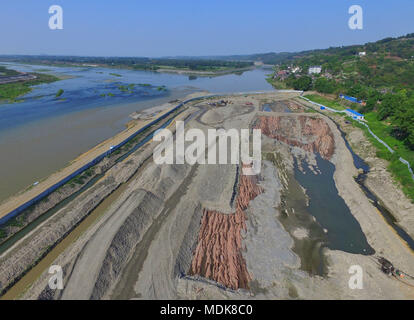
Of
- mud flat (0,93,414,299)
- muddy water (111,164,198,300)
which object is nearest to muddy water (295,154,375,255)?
mud flat (0,93,414,299)

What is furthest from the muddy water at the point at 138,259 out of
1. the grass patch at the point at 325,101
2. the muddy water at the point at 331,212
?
the grass patch at the point at 325,101

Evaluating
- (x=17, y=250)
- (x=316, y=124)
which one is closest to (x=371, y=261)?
(x=17, y=250)

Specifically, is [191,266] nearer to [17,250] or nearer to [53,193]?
[17,250]

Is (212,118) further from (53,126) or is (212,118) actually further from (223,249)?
(223,249)

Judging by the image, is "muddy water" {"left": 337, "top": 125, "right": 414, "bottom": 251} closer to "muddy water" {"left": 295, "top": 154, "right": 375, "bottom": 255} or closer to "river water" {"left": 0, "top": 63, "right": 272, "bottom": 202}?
"muddy water" {"left": 295, "top": 154, "right": 375, "bottom": 255}

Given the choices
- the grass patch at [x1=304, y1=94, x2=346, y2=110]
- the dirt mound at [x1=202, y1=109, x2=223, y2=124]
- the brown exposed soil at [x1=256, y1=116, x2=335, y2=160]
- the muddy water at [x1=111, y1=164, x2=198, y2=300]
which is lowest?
the muddy water at [x1=111, y1=164, x2=198, y2=300]

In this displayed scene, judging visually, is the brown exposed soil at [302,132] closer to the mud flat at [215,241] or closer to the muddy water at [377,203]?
the muddy water at [377,203]
